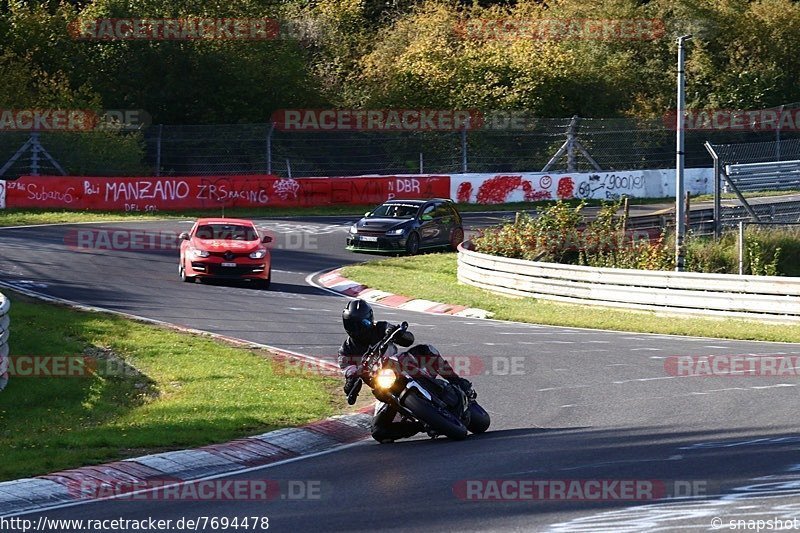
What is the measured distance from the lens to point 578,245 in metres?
27.5

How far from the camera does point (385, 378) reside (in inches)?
416

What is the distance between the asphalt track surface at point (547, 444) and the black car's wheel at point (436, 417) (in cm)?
13

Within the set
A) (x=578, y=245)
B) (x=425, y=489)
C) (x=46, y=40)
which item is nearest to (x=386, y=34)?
(x=46, y=40)

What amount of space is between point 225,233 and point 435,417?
15755 mm

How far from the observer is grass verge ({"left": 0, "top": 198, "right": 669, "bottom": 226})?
35031 millimetres

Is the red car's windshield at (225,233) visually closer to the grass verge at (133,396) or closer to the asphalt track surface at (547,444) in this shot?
the asphalt track surface at (547,444)

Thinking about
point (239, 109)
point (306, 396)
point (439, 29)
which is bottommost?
point (306, 396)

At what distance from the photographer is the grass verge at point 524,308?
20094mm

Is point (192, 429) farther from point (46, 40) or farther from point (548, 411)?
point (46, 40)

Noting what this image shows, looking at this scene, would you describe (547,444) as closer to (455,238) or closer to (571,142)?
(455,238)

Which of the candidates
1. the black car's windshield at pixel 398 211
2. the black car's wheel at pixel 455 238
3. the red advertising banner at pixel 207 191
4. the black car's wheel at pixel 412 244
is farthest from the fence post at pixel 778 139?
the black car's wheel at pixel 412 244

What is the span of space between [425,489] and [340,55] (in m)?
51.6

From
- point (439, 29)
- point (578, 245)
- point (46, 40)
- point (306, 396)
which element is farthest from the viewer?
point (439, 29)

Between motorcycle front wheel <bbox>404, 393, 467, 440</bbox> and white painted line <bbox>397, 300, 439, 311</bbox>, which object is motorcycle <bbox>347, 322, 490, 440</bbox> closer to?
motorcycle front wheel <bbox>404, 393, 467, 440</bbox>
